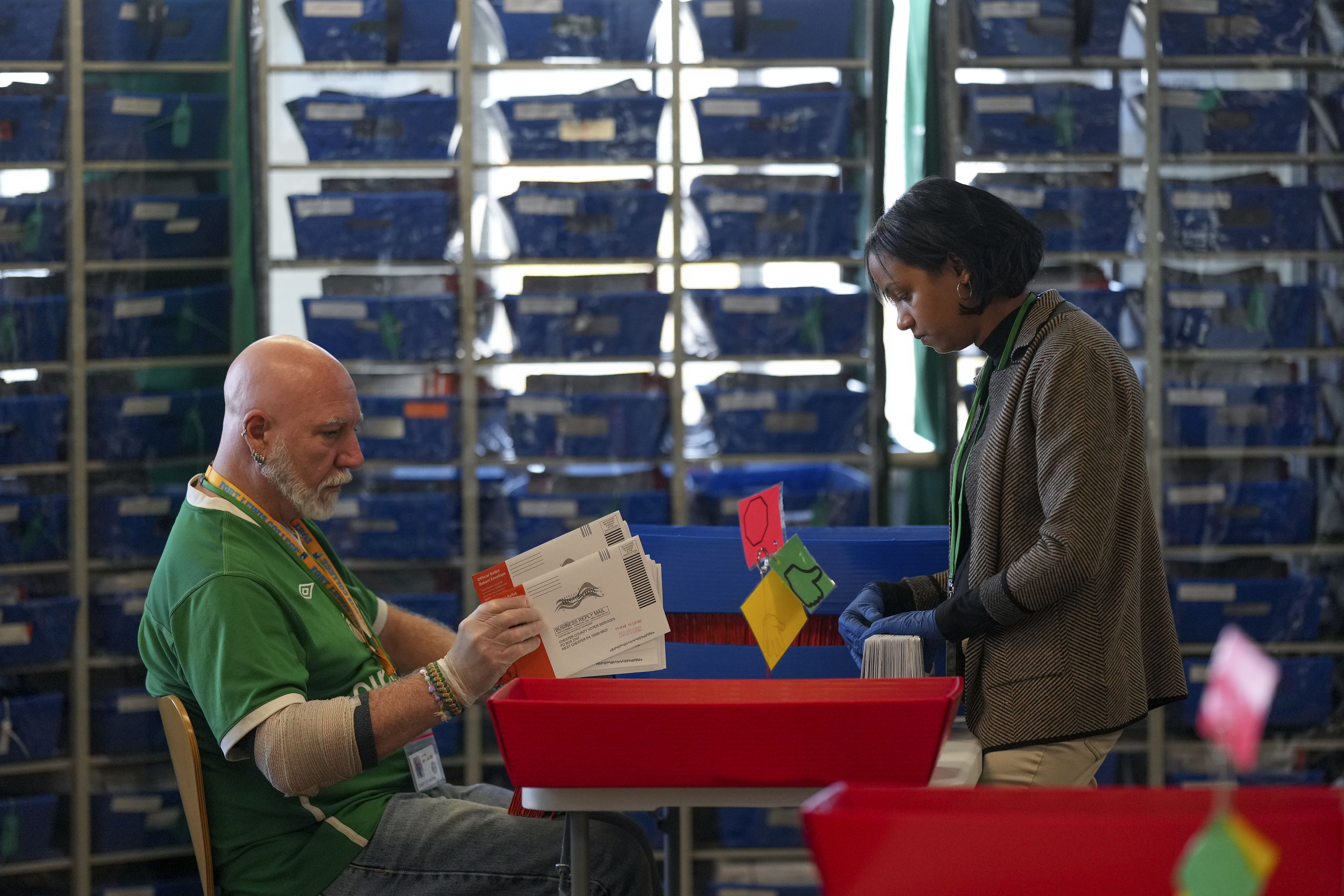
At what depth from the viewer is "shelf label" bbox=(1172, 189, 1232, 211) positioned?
3.30 m

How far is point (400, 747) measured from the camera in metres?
1.66

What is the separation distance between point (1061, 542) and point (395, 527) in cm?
229

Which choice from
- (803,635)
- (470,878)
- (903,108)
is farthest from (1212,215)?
(470,878)

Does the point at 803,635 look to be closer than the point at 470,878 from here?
No

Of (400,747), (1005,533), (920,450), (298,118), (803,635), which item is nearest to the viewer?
(1005,533)

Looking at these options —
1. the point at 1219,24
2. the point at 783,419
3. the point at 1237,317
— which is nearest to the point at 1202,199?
the point at 1237,317

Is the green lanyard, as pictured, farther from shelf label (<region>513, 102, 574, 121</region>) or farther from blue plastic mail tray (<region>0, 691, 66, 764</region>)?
blue plastic mail tray (<region>0, 691, 66, 764</region>)

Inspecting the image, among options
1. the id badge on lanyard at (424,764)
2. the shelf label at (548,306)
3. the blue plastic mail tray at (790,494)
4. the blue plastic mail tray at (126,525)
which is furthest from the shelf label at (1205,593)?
the blue plastic mail tray at (126,525)

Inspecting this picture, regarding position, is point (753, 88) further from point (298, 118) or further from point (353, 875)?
point (353, 875)

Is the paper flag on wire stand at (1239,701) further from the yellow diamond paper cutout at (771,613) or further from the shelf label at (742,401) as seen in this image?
the shelf label at (742,401)

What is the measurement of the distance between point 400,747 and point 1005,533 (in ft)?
2.84

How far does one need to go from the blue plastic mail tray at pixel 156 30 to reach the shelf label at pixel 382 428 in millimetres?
1048

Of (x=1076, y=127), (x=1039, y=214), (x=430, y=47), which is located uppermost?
(x=430, y=47)

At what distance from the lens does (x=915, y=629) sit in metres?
1.51
